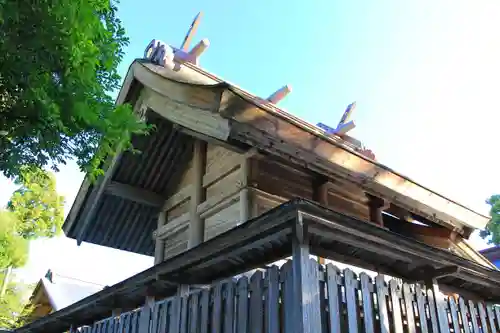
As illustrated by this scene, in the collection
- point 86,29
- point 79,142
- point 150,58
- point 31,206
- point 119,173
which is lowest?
point 79,142

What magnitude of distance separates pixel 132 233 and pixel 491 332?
261 inches

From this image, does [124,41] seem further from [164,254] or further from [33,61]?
[164,254]

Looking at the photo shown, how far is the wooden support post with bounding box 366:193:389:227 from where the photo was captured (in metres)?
7.62

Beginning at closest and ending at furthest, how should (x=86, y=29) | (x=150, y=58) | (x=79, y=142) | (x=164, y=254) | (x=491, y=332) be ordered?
(x=86, y=29) → (x=79, y=142) → (x=491, y=332) → (x=150, y=58) → (x=164, y=254)

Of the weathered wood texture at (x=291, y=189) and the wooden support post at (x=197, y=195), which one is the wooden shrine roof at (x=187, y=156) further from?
the weathered wood texture at (x=291, y=189)

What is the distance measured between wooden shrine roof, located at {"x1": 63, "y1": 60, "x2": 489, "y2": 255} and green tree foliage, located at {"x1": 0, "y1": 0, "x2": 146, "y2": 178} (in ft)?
5.01

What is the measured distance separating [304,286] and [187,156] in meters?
5.14

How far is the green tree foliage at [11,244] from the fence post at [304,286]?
1173cm

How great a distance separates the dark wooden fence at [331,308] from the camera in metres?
3.89

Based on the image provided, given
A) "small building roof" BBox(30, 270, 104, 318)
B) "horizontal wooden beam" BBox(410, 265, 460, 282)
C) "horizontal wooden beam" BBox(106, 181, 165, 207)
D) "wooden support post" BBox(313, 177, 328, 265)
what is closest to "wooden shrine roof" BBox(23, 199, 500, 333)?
"horizontal wooden beam" BBox(410, 265, 460, 282)

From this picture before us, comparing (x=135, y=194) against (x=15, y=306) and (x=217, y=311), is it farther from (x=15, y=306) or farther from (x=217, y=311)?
(x=15, y=306)

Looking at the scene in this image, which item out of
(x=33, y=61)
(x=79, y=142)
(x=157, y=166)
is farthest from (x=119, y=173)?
(x=33, y=61)

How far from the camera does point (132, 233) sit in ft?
31.7

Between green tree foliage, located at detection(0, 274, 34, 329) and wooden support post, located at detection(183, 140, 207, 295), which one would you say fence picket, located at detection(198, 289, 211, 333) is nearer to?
wooden support post, located at detection(183, 140, 207, 295)
